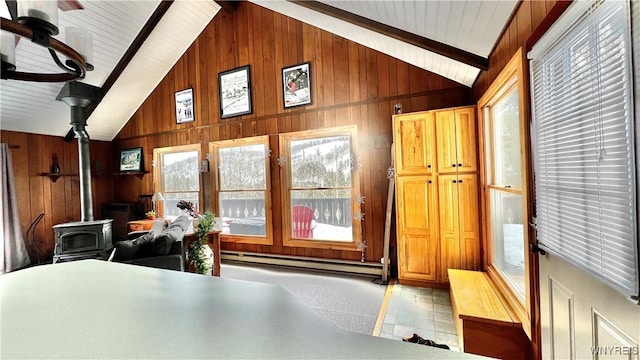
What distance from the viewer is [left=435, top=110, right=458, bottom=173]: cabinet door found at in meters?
2.84

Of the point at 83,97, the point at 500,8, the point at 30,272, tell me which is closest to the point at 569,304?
the point at 500,8

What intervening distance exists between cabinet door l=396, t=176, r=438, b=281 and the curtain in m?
6.18

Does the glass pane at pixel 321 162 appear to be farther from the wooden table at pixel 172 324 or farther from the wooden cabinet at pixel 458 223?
the wooden table at pixel 172 324

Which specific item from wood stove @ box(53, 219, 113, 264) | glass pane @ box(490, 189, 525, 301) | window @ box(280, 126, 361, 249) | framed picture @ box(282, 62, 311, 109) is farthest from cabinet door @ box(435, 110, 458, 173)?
wood stove @ box(53, 219, 113, 264)

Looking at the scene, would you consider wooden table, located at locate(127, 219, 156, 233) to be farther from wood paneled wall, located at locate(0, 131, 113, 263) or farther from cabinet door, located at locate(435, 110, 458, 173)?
cabinet door, located at locate(435, 110, 458, 173)

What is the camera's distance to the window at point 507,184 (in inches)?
64.5

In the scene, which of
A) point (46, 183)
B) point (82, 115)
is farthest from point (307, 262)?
point (46, 183)

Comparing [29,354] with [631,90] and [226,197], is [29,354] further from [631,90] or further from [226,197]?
[226,197]

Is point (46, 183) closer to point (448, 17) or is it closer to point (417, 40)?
point (417, 40)

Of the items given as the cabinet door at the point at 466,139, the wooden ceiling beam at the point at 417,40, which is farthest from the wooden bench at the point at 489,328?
the wooden ceiling beam at the point at 417,40

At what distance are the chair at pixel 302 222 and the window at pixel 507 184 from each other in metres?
2.33

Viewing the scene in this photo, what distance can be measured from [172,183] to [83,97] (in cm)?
195

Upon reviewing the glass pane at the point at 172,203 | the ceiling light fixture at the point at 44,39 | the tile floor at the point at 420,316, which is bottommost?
the tile floor at the point at 420,316

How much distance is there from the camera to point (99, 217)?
5598mm
